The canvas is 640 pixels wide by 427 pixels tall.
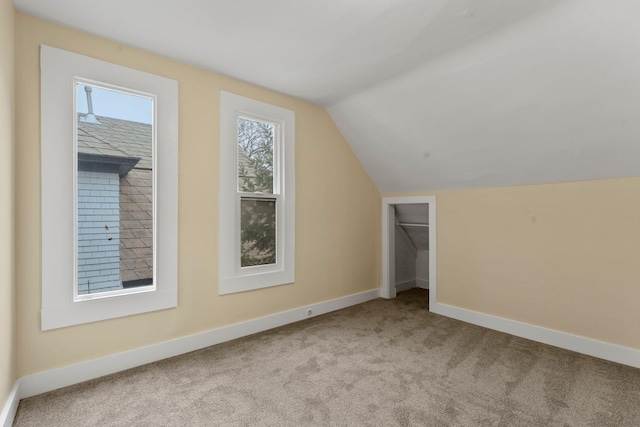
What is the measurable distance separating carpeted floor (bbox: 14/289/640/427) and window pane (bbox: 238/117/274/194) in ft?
5.02

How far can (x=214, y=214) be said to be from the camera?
2.92m

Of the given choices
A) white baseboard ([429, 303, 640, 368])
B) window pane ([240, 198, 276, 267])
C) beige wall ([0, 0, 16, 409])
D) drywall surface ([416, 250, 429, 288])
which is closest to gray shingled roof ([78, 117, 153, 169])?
beige wall ([0, 0, 16, 409])

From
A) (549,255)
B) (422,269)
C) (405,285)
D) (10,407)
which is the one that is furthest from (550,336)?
(10,407)

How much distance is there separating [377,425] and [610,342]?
2248mm

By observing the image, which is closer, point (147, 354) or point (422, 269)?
point (147, 354)

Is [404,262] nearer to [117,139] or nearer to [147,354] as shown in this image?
[147,354]

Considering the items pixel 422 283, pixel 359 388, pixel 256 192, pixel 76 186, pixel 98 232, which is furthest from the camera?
pixel 422 283

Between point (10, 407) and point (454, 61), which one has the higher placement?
point (454, 61)

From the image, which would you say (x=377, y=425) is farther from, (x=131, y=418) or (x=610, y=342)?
(x=610, y=342)

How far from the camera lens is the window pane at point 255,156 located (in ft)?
10.5

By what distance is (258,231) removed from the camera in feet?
10.9

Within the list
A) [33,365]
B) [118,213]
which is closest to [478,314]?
[118,213]

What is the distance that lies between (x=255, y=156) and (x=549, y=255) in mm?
3032

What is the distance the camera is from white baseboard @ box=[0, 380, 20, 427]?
5.57ft
